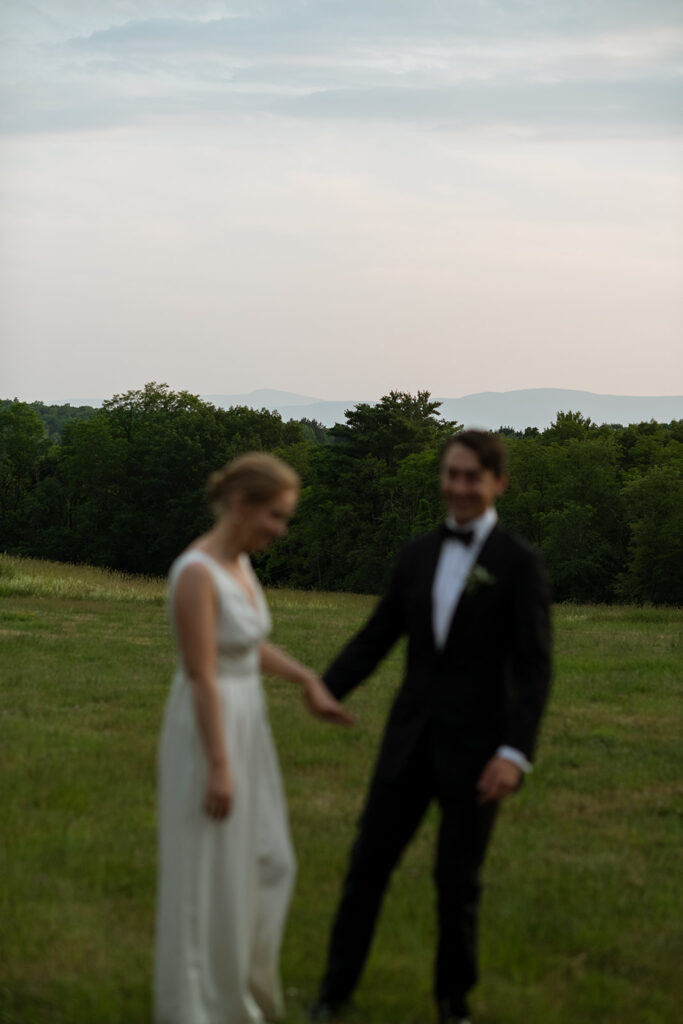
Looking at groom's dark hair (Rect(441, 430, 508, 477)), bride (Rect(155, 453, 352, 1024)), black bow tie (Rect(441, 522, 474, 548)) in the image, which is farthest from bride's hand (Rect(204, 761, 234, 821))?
groom's dark hair (Rect(441, 430, 508, 477))

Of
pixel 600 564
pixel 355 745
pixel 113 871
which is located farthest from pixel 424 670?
pixel 600 564

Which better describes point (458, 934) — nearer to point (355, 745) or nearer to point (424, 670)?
point (424, 670)

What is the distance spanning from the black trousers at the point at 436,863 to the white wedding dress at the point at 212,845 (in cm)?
45

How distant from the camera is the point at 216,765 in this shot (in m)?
4.45

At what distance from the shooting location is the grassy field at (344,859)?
18.1 ft

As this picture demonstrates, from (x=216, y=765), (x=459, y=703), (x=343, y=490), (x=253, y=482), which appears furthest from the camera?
(x=343, y=490)

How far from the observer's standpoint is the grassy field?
5.52m

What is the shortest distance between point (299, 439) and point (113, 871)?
9207 cm

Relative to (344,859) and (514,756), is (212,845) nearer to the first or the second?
(514,756)

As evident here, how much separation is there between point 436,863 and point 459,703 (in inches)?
28.7

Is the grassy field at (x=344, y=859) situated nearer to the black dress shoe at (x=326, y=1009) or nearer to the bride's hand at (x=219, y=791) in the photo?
the black dress shoe at (x=326, y=1009)

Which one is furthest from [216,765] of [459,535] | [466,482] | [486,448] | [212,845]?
[486,448]

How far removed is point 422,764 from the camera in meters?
4.80

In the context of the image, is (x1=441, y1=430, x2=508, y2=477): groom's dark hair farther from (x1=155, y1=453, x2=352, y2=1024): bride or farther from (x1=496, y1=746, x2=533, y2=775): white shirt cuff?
(x1=496, y1=746, x2=533, y2=775): white shirt cuff
